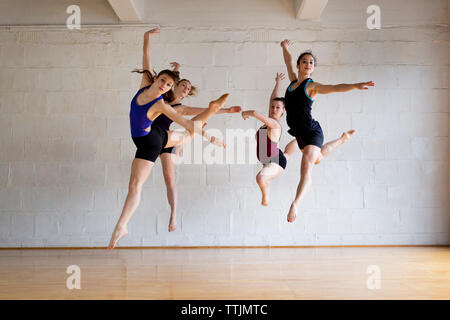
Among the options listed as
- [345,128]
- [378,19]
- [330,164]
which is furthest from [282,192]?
[378,19]

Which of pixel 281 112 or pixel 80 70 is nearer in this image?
pixel 281 112

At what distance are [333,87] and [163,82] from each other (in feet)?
4.46

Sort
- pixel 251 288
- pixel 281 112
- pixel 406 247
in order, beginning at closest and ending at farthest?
pixel 251 288 < pixel 281 112 < pixel 406 247

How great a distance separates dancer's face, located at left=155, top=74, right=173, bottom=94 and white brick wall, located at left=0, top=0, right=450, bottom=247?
2.01 meters

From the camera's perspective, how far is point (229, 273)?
378 centimetres

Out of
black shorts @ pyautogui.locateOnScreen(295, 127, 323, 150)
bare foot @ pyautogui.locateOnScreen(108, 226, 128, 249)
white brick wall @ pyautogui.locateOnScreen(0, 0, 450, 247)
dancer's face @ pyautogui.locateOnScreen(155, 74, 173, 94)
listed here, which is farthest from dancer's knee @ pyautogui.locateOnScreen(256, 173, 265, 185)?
white brick wall @ pyautogui.locateOnScreen(0, 0, 450, 247)

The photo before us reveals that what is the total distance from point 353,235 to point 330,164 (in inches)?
36.5

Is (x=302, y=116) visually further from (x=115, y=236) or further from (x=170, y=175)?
(x=115, y=236)

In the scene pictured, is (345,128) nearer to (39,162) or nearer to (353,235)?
(353,235)

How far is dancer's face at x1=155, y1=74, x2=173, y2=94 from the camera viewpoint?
3.68 m

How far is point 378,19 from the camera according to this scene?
228 inches

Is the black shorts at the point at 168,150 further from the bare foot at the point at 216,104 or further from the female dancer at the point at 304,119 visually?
the female dancer at the point at 304,119

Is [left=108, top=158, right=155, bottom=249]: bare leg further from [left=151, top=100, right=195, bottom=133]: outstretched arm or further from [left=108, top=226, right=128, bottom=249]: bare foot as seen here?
[left=151, top=100, right=195, bottom=133]: outstretched arm

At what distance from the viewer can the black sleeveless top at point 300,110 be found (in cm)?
387
